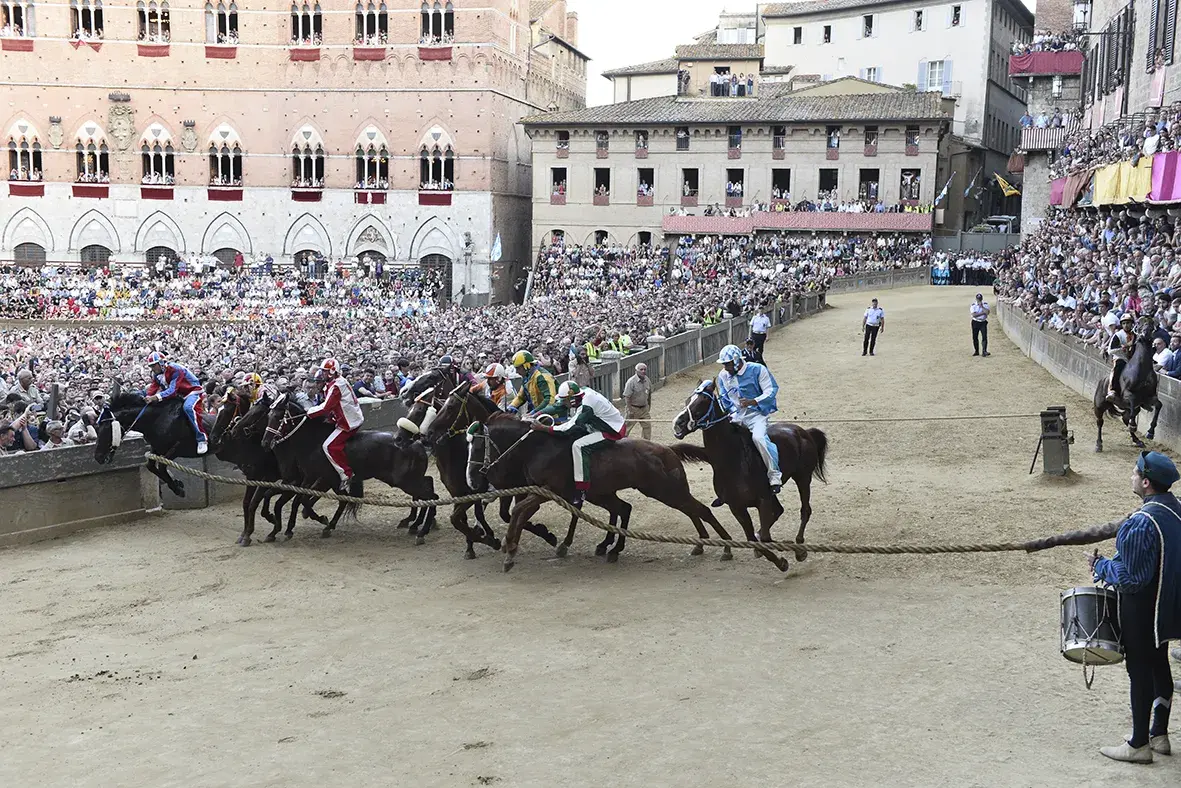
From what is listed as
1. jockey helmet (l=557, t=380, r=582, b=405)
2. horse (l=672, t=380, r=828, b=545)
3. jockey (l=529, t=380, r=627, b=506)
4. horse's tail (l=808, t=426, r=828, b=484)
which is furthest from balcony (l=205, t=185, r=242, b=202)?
horse (l=672, t=380, r=828, b=545)

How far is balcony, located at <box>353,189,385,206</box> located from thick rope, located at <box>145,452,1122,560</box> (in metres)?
45.9

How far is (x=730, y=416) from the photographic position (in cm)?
1265

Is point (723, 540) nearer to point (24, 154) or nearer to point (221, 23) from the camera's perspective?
point (221, 23)

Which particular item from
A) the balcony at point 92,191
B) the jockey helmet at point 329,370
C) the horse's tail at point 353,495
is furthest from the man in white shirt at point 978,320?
the balcony at point 92,191

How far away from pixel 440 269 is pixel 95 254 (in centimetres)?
1854

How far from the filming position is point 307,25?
60.1 meters

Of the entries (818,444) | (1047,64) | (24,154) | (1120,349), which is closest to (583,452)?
(818,444)

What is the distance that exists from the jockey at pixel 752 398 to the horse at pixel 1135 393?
7343 millimetres

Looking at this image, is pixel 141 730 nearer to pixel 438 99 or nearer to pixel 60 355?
pixel 60 355

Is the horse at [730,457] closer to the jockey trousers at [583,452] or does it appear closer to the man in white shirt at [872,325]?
the jockey trousers at [583,452]

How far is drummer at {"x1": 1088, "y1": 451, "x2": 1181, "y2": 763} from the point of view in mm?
7090

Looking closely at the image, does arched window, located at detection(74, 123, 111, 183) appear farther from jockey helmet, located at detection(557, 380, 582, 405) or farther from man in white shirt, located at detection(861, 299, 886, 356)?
jockey helmet, located at detection(557, 380, 582, 405)

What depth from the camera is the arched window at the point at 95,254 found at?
202 feet

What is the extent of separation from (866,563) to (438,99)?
50815mm
